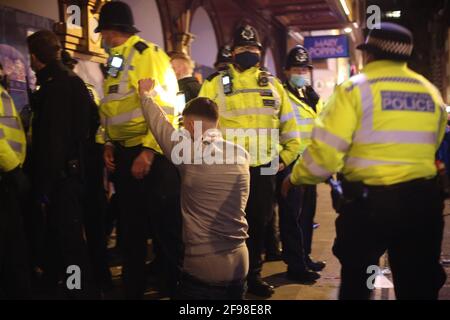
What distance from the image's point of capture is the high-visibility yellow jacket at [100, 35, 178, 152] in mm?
3502

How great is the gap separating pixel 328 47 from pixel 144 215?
12.0 metres

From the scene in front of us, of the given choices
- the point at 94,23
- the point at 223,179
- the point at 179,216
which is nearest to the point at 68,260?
the point at 179,216

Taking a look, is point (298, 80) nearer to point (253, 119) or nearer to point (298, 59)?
point (298, 59)

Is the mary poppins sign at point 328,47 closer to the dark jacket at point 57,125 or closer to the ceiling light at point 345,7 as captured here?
the ceiling light at point 345,7

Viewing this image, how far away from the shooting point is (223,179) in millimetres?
2904

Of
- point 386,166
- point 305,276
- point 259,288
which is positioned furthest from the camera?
point 305,276

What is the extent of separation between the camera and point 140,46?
11.7 feet

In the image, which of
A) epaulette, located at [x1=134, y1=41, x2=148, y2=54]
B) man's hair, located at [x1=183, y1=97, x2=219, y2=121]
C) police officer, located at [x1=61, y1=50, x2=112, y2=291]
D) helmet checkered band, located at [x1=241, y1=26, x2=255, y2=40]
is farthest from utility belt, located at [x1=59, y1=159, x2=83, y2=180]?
helmet checkered band, located at [x1=241, y1=26, x2=255, y2=40]

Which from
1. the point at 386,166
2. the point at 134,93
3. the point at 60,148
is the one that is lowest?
the point at 386,166

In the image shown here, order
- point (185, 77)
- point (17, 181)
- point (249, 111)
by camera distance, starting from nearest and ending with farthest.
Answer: point (17, 181), point (249, 111), point (185, 77)

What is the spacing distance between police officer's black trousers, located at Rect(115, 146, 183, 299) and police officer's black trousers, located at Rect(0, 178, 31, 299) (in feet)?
2.13

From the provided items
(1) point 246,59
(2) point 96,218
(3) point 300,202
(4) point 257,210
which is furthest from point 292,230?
(2) point 96,218

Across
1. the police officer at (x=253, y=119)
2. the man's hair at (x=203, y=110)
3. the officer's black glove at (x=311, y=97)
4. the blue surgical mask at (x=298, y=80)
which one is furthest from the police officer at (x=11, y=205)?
the officer's black glove at (x=311, y=97)

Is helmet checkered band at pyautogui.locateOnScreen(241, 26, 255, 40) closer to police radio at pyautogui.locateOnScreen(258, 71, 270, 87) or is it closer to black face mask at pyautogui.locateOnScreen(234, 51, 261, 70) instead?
black face mask at pyautogui.locateOnScreen(234, 51, 261, 70)
